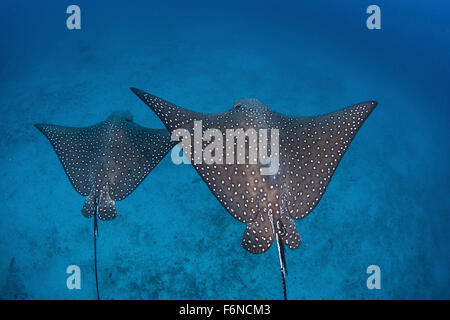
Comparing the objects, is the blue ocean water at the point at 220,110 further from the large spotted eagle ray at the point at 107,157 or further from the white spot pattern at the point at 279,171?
the white spot pattern at the point at 279,171

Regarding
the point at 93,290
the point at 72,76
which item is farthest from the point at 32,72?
the point at 93,290

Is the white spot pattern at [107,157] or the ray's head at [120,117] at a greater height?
the ray's head at [120,117]

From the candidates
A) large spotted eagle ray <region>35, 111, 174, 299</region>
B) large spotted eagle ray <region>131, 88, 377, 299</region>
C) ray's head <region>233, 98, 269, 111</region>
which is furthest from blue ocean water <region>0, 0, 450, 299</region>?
ray's head <region>233, 98, 269, 111</region>

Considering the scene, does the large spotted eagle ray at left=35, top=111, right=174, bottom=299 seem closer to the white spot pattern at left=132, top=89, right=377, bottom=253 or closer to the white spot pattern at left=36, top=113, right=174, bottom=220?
the white spot pattern at left=36, top=113, right=174, bottom=220

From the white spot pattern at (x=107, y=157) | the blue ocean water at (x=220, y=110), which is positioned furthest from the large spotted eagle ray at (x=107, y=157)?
the blue ocean water at (x=220, y=110)

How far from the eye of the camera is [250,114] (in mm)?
2785

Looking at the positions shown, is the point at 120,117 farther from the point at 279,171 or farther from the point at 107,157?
the point at 279,171

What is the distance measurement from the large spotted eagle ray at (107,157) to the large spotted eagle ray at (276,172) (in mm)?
828

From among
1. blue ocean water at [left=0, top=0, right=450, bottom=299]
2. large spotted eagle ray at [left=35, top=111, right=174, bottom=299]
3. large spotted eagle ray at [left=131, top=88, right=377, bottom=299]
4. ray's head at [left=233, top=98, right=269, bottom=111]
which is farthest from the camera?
blue ocean water at [left=0, top=0, right=450, bottom=299]

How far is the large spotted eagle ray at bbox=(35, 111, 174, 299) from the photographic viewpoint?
Result: 3037 millimetres

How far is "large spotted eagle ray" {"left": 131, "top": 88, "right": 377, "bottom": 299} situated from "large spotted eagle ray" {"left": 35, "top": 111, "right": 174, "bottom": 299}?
2.72 ft

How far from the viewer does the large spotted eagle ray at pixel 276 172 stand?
2471 mm

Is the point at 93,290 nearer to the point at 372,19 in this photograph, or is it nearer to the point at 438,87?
the point at 438,87

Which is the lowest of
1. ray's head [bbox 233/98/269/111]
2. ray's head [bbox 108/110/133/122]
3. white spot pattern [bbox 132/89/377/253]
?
white spot pattern [bbox 132/89/377/253]
